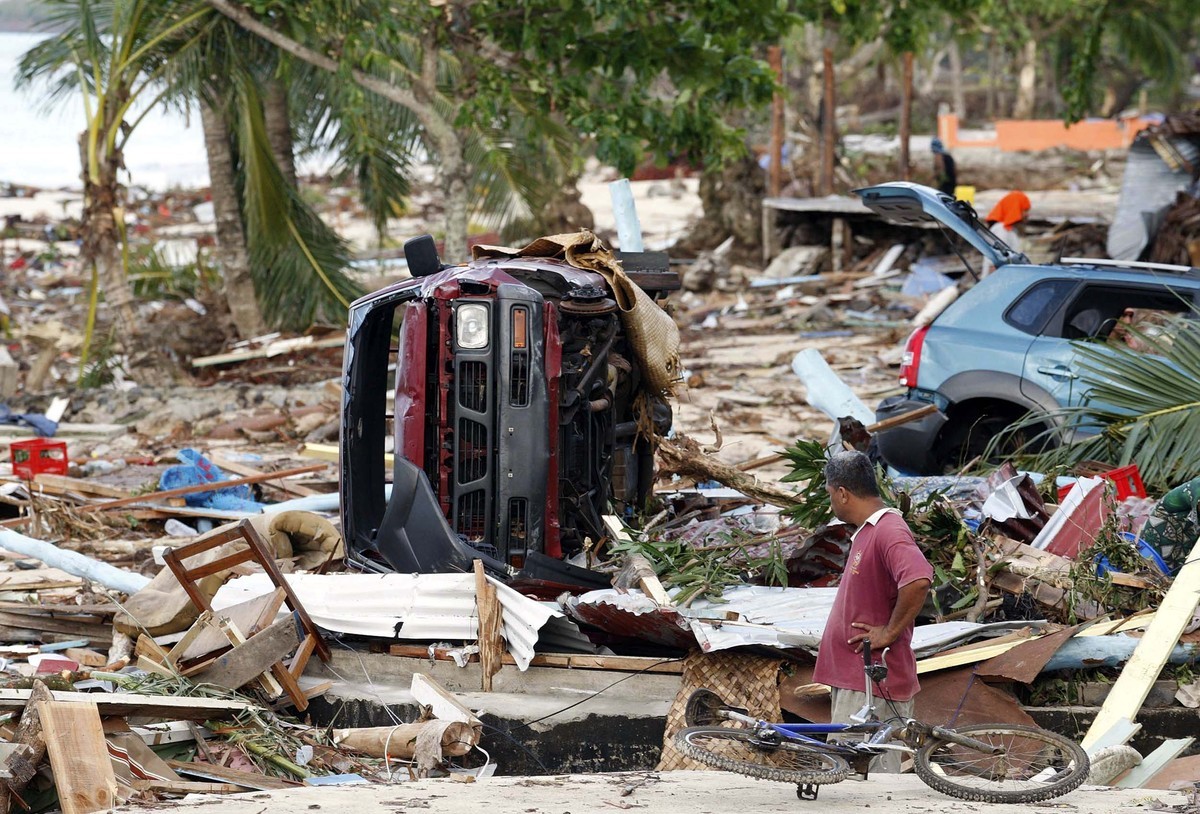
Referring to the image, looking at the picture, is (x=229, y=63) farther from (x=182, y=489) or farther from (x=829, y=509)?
(x=829, y=509)

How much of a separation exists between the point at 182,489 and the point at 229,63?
7893 mm

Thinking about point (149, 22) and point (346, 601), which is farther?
point (149, 22)

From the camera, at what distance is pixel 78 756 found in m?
5.05

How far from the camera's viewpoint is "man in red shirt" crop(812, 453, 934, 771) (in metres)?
4.91

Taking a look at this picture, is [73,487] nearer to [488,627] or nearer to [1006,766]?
[488,627]

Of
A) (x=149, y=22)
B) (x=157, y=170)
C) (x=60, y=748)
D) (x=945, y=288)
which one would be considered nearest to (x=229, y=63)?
(x=149, y=22)

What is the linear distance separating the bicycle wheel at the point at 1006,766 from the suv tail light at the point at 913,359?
5285 mm

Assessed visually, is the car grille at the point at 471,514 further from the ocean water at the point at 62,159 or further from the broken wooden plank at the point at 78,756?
the ocean water at the point at 62,159

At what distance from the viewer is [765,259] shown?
1019 inches

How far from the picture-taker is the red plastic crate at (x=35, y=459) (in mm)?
11516

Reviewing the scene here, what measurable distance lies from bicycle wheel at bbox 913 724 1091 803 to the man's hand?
1.28 feet

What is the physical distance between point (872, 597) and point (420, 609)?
2719 mm

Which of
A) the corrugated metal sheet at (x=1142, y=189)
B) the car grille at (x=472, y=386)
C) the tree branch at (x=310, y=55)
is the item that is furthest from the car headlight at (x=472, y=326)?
the corrugated metal sheet at (x=1142, y=189)

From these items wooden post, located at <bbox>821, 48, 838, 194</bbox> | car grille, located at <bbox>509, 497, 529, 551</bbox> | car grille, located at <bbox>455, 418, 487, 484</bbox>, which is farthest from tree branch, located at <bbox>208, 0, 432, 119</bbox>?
wooden post, located at <bbox>821, 48, 838, 194</bbox>
